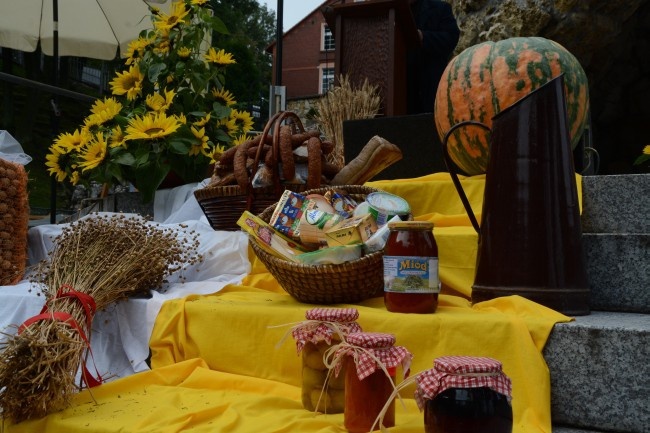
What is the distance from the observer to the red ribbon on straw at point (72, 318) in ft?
5.40

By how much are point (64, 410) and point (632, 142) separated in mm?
5680

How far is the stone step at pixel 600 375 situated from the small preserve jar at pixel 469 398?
365mm

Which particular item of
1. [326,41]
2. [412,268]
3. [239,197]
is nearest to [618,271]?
[412,268]

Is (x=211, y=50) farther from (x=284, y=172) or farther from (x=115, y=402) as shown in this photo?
(x=115, y=402)

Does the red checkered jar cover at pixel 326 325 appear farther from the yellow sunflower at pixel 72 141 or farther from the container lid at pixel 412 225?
the yellow sunflower at pixel 72 141

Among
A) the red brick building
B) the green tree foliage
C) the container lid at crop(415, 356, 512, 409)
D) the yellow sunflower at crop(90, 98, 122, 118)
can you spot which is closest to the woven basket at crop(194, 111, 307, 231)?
the yellow sunflower at crop(90, 98, 122, 118)

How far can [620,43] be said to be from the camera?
544 centimetres

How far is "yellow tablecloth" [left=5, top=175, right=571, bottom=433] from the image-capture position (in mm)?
1439

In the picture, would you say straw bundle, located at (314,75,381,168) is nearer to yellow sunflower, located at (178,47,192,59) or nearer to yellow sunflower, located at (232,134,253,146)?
yellow sunflower, located at (232,134,253,146)

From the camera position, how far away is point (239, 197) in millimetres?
2420

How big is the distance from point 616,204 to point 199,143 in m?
1.85

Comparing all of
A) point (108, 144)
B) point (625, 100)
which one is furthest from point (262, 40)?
point (108, 144)

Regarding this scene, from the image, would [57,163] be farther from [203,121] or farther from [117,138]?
[203,121]

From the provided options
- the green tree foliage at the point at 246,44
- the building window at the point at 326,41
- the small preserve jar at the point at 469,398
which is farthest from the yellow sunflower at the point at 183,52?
the building window at the point at 326,41
